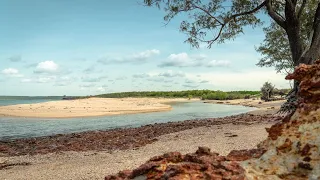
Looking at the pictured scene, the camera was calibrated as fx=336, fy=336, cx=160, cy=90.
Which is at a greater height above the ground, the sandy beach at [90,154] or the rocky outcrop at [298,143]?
the rocky outcrop at [298,143]

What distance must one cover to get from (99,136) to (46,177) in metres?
9.13

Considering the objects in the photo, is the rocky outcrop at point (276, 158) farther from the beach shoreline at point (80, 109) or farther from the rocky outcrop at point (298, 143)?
the beach shoreline at point (80, 109)

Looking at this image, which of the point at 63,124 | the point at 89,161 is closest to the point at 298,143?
the point at 89,161

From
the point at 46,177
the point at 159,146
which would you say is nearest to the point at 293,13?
→ the point at 159,146

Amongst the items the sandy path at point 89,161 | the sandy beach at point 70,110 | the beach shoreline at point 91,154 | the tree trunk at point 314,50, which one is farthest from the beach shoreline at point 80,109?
the sandy path at point 89,161

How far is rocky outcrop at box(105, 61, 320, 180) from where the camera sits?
2949 millimetres

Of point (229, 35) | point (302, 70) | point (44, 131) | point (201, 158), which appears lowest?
point (44, 131)

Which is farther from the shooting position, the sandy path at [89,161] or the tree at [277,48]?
the tree at [277,48]

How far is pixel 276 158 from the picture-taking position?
3158 millimetres

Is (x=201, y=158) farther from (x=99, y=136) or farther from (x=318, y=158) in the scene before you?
(x=99, y=136)

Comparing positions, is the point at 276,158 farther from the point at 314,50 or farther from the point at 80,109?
the point at 80,109

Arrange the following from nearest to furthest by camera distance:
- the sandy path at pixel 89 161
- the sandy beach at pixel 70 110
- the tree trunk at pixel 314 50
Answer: the sandy path at pixel 89 161 → the tree trunk at pixel 314 50 → the sandy beach at pixel 70 110

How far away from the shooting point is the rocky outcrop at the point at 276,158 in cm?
295

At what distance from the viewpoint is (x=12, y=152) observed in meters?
14.2
